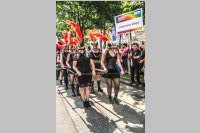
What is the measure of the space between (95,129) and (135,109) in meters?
0.72

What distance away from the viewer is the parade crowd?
376cm

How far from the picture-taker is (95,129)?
3.73m

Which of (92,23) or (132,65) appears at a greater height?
(92,23)

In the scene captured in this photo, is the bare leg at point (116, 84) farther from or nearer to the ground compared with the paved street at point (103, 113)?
farther from the ground

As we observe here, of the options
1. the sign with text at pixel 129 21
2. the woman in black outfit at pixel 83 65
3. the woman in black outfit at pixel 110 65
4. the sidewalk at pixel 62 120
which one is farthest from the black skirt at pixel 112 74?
the sidewalk at pixel 62 120

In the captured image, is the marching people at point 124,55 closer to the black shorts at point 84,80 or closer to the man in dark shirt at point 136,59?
the man in dark shirt at point 136,59

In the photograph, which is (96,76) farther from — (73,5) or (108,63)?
(73,5)

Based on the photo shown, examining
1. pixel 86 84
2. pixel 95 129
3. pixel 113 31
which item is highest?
pixel 113 31

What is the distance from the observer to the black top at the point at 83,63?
3.72 meters

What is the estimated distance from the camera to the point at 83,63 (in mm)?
3717

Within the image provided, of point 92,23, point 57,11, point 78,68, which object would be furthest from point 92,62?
point 57,11

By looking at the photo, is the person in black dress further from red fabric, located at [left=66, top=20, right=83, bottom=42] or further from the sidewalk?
the sidewalk

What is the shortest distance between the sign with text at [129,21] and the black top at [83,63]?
595mm

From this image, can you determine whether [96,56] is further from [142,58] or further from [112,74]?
[142,58]
